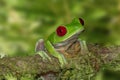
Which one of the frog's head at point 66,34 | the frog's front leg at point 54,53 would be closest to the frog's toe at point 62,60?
the frog's front leg at point 54,53

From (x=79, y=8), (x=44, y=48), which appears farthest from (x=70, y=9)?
(x=44, y=48)

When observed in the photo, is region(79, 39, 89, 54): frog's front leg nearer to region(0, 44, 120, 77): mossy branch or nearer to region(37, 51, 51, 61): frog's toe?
A: region(0, 44, 120, 77): mossy branch

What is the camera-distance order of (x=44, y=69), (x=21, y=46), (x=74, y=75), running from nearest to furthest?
1. (x=44, y=69)
2. (x=74, y=75)
3. (x=21, y=46)

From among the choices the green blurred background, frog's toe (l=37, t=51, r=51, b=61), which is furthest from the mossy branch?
the green blurred background

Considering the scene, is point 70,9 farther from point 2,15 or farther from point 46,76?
point 46,76

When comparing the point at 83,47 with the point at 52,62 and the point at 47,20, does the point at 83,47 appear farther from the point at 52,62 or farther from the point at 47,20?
the point at 47,20

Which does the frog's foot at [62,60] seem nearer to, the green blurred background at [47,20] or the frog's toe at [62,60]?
the frog's toe at [62,60]

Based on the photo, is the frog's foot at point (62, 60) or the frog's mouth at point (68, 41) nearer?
the frog's foot at point (62, 60)
